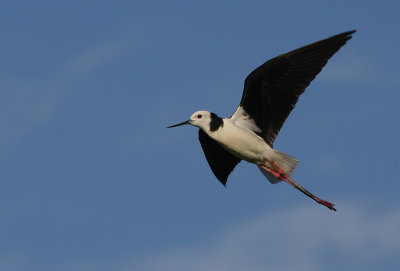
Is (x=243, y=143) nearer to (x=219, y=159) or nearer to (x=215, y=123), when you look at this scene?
(x=215, y=123)

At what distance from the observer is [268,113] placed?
56.3 ft

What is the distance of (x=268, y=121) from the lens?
17250 millimetres

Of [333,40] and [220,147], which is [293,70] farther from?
[220,147]

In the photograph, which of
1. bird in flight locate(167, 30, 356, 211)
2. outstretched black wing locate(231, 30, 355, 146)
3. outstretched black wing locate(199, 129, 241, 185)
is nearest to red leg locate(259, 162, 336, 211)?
bird in flight locate(167, 30, 356, 211)

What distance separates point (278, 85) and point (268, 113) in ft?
2.02

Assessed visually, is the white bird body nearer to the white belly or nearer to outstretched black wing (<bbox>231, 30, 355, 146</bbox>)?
the white belly

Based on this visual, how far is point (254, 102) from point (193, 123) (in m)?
1.15

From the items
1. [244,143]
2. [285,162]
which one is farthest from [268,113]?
[285,162]

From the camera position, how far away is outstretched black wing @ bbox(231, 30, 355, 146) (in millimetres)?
16375

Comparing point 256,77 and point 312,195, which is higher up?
point 256,77

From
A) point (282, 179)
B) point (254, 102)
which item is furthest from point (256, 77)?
point (282, 179)

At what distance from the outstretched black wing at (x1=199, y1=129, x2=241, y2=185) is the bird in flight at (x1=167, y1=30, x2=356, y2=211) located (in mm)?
1335

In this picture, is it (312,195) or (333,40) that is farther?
(312,195)

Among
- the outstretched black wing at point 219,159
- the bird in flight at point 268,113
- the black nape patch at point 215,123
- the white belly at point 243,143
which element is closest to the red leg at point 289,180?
the bird in flight at point 268,113
